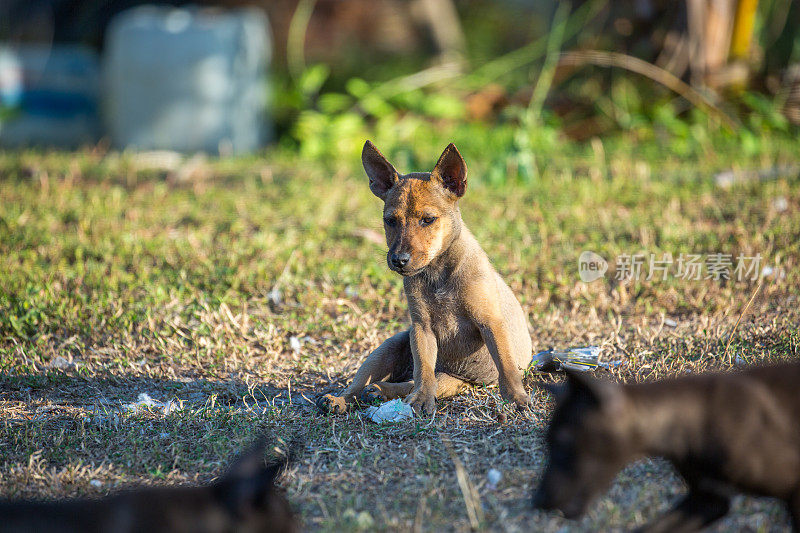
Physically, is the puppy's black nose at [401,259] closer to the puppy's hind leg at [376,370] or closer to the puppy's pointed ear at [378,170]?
the puppy's pointed ear at [378,170]

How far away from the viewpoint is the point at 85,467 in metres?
3.76

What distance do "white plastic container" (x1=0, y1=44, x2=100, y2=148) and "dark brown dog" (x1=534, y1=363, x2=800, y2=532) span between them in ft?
32.7

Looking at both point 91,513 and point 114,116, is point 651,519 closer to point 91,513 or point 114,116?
point 91,513

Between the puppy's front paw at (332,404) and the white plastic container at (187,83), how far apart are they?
658 centimetres

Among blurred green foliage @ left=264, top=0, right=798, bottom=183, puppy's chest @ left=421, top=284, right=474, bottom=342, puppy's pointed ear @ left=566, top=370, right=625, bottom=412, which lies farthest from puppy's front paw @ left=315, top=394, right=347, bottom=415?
blurred green foliage @ left=264, top=0, right=798, bottom=183

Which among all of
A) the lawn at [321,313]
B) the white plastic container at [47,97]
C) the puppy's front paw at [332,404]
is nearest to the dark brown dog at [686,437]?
the lawn at [321,313]

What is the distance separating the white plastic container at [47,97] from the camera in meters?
11.4

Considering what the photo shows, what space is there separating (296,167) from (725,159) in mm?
4722

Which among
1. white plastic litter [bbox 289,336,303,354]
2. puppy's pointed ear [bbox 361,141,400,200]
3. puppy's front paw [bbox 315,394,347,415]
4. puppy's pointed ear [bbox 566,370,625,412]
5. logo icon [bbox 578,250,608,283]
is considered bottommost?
white plastic litter [bbox 289,336,303,354]

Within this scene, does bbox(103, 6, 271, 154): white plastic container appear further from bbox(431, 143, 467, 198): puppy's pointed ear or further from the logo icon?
bbox(431, 143, 467, 198): puppy's pointed ear

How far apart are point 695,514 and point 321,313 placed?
326 cm

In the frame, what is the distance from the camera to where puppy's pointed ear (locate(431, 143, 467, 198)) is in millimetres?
4312

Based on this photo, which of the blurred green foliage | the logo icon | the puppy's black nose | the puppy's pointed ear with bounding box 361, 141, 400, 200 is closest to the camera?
the puppy's black nose

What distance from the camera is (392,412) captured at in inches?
165
